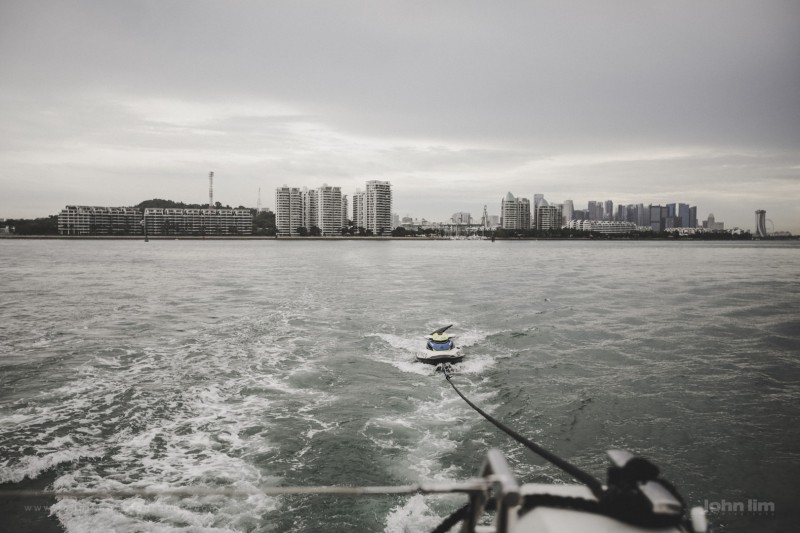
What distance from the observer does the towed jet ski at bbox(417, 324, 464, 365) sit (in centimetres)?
1703

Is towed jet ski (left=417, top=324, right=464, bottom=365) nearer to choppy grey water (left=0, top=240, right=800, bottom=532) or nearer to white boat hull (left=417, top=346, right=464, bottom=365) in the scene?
white boat hull (left=417, top=346, right=464, bottom=365)

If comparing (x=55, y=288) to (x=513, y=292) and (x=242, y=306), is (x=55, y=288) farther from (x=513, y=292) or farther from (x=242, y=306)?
(x=513, y=292)

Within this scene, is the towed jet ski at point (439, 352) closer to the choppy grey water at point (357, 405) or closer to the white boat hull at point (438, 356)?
the white boat hull at point (438, 356)

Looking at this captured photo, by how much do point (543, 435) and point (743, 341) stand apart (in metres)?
16.2

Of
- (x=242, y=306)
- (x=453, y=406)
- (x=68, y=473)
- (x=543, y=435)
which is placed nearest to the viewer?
(x=68, y=473)

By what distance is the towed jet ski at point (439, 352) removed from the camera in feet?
55.9

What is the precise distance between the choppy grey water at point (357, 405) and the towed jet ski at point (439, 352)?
0.85 m

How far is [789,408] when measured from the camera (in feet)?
44.1

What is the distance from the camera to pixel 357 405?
13.2 meters

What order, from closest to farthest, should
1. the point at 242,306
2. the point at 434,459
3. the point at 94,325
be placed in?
the point at 434,459 < the point at 94,325 < the point at 242,306

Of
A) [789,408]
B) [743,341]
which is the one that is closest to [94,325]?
[789,408]

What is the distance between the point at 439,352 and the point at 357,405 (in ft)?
15.9

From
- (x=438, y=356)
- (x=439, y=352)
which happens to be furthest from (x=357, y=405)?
(x=439, y=352)

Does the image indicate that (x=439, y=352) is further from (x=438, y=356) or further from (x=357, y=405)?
(x=357, y=405)
